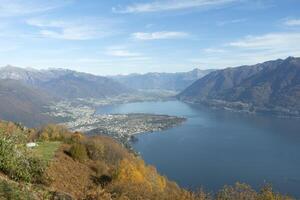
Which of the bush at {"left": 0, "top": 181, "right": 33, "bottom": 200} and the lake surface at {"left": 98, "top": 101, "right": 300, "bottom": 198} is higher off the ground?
the bush at {"left": 0, "top": 181, "right": 33, "bottom": 200}

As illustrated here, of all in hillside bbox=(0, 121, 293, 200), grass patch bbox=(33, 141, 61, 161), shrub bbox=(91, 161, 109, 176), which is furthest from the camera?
shrub bbox=(91, 161, 109, 176)

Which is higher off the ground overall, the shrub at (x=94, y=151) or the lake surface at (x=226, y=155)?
the shrub at (x=94, y=151)

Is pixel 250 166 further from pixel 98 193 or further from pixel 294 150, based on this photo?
pixel 98 193

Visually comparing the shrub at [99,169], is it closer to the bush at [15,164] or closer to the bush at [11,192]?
the bush at [15,164]

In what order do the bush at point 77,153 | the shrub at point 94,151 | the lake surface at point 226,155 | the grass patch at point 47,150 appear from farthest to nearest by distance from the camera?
1. the lake surface at point 226,155
2. the shrub at point 94,151
3. the bush at point 77,153
4. the grass patch at point 47,150

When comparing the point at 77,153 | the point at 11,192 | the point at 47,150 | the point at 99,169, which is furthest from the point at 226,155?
the point at 11,192

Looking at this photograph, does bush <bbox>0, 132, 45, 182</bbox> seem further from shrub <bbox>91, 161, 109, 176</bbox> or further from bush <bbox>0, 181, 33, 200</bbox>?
shrub <bbox>91, 161, 109, 176</bbox>

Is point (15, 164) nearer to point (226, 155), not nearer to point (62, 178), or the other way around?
point (62, 178)

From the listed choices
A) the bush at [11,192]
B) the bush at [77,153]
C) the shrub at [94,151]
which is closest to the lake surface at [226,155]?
the shrub at [94,151]

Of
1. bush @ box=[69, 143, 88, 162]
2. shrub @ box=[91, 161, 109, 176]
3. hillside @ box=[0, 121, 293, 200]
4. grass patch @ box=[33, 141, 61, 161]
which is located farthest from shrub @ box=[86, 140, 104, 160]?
shrub @ box=[91, 161, 109, 176]
